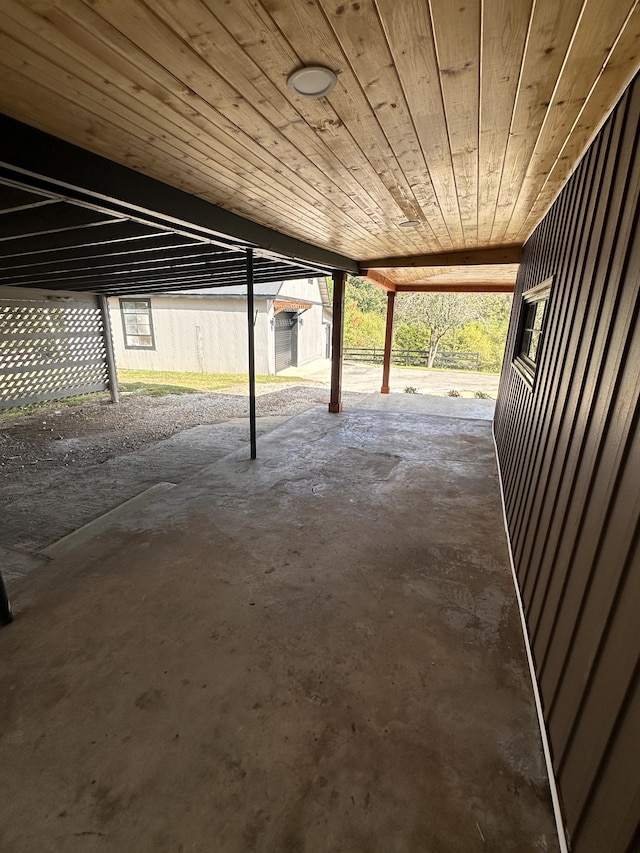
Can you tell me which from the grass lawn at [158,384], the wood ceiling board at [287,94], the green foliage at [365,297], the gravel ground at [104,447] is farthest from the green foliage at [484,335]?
the wood ceiling board at [287,94]

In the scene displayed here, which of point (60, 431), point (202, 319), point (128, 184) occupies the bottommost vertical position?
point (60, 431)

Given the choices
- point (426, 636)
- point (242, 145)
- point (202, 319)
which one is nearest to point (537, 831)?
point (426, 636)

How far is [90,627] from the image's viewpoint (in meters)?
2.05

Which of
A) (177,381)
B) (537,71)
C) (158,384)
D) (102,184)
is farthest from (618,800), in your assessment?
(177,381)

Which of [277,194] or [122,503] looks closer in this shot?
[277,194]

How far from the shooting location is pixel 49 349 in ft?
25.8

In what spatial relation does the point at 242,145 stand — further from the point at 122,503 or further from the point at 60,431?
the point at 60,431

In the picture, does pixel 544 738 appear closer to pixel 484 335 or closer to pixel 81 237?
pixel 81 237

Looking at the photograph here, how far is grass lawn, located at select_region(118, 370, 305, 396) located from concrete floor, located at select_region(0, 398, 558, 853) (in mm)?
6797

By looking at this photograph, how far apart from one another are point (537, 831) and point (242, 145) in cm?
310

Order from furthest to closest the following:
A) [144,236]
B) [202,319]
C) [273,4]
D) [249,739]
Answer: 1. [202,319]
2. [144,236]
3. [249,739]
4. [273,4]

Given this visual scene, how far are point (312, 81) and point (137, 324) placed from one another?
12.9 meters

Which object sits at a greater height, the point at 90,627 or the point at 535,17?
the point at 535,17

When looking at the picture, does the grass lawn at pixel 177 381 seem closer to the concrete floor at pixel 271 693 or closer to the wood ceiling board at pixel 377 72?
the concrete floor at pixel 271 693
